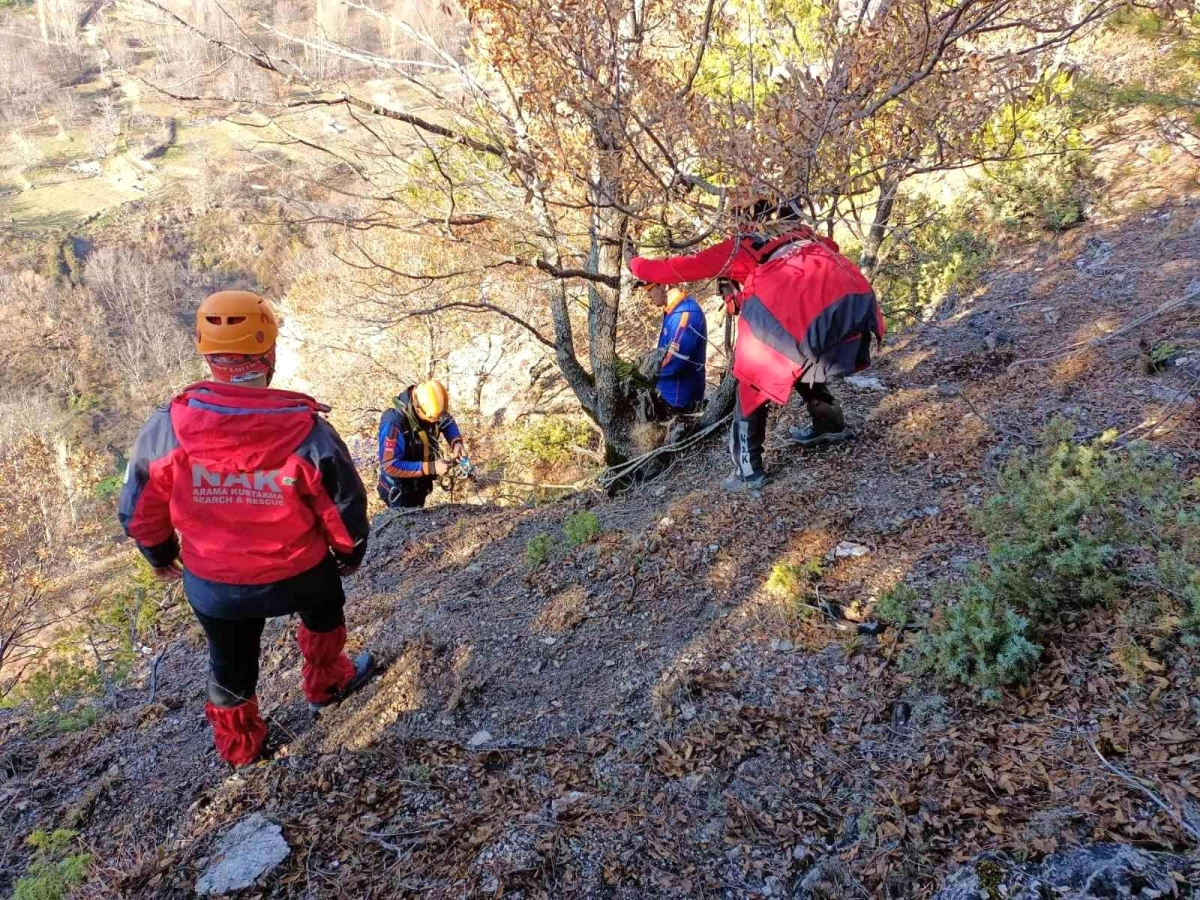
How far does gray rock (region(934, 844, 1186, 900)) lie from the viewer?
1.54 meters

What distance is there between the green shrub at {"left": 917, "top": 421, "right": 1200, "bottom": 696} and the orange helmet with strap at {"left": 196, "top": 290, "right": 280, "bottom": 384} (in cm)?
279

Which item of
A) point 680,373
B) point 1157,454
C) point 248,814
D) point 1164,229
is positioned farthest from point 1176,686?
point 1164,229

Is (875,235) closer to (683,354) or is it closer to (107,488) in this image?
(683,354)

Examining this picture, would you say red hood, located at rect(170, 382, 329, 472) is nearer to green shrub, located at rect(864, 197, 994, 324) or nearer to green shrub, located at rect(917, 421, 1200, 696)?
green shrub, located at rect(917, 421, 1200, 696)

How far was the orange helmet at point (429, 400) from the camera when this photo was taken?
6152mm

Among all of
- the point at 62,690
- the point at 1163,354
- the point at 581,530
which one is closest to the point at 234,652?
the point at 581,530

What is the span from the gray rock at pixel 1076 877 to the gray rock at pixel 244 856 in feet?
6.98

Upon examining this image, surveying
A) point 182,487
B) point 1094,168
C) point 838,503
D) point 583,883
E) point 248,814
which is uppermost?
point 1094,168

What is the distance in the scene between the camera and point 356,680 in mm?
3477

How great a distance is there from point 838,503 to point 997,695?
1.85m

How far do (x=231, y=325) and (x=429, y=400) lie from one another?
11.7 feet

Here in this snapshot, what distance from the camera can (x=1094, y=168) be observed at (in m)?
8.91

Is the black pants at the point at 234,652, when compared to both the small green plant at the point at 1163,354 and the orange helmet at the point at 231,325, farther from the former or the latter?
the small green plant at the point at 1163,354

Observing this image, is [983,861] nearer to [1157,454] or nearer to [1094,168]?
[1157,454]
